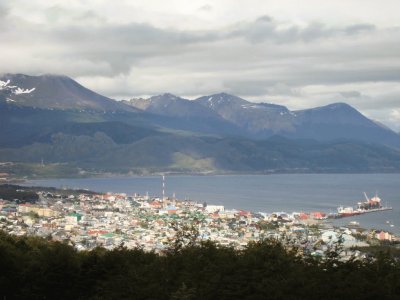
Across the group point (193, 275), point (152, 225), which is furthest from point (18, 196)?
point (193, 275)

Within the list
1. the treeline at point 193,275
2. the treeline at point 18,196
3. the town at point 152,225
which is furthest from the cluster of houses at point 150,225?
the treeline at point 193,275

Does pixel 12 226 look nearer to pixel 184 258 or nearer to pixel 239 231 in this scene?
pixel 239 231

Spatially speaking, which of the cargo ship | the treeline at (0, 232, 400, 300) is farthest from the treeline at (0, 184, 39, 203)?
the treeline at (0, 232, 400, 300)

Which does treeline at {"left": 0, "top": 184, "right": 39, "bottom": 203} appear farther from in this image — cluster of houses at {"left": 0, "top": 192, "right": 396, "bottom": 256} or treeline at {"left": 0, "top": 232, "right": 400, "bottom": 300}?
treeline at {"left": 0, "top": 232, "right": 400, "bottom": 300}

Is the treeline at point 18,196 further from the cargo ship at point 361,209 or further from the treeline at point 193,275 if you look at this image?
the treeline at point 193,275

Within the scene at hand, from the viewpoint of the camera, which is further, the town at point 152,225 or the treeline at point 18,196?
the treeline at point 18,196

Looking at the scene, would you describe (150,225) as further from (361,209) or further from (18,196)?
(361,209)

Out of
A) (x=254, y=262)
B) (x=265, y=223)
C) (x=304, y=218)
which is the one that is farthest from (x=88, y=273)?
(x=304, y=218)

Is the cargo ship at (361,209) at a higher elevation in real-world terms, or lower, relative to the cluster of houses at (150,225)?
lower
